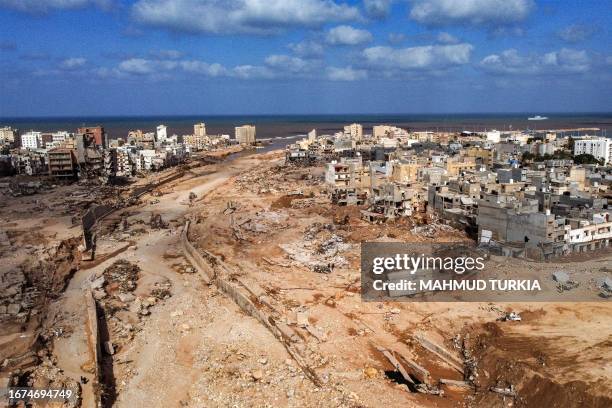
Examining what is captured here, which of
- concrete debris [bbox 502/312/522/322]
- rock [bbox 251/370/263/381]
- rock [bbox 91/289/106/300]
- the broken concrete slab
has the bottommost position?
rock [bbox 251/370/263/381]

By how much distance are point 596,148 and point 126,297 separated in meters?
55.8

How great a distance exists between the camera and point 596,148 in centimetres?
5875

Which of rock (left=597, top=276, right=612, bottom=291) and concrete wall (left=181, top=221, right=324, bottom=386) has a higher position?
rock (left=597, top=276, right=612, bottom=291)

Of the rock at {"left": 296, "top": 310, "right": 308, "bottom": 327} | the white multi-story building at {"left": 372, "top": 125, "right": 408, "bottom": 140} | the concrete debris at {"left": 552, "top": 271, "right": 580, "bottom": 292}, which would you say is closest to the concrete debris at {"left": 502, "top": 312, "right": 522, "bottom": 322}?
the concrete debris at {"left": 552, "top": 271, "right": 580, "bottom": 292}

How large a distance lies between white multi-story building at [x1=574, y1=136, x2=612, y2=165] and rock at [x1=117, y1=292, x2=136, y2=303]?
53.6 meters

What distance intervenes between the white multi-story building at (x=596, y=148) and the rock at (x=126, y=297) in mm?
53627

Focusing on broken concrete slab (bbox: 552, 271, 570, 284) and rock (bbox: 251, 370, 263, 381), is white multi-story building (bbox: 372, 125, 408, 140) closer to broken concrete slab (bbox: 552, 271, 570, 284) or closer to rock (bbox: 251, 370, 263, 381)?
broken concrete slab (bbox: 552, 271, 570, 284)

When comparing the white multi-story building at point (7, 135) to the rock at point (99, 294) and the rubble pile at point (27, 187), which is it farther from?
the rock at point (99, 294)

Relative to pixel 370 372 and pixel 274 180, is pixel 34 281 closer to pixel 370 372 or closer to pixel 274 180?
pixel 370 372

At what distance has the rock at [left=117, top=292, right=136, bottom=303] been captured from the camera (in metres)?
20.8

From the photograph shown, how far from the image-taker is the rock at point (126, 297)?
20.8 metres

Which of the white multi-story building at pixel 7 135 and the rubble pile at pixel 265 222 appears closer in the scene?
the rubble pile at pixel 265 222

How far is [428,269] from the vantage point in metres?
20.9

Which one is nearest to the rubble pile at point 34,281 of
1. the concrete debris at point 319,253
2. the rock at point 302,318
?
the rock at point 302,318
